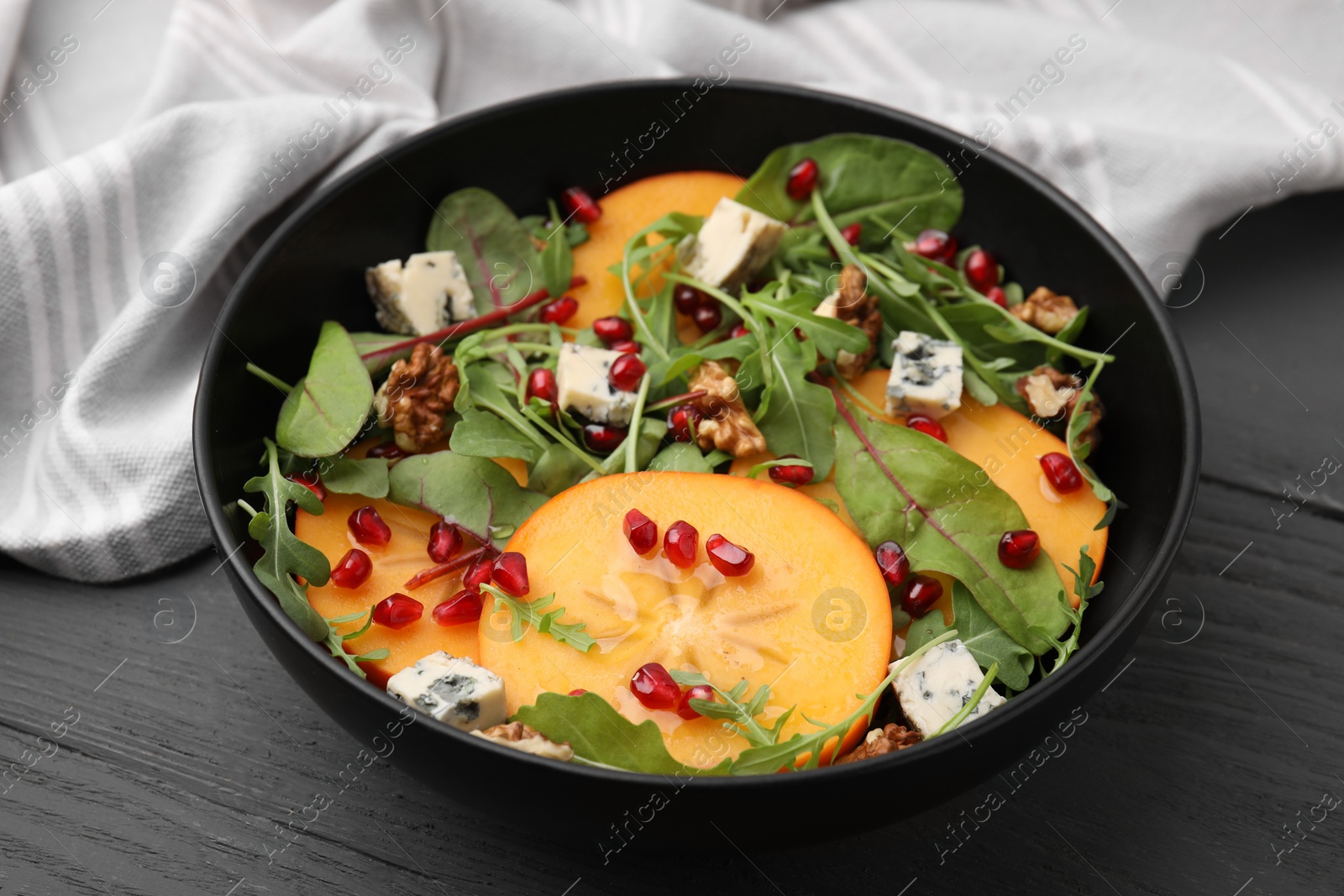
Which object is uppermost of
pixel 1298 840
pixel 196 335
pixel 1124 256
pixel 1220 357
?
pixel 1124 256

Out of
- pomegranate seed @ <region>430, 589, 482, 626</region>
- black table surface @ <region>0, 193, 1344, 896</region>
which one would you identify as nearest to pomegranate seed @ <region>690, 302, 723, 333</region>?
pomegranate seed @ <region>430, 589, 482, 626</region>

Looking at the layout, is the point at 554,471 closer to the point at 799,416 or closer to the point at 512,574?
the point at 512,574

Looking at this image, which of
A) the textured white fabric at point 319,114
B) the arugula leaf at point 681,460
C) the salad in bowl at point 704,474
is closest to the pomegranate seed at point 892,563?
the salad in bowl at point 704,474

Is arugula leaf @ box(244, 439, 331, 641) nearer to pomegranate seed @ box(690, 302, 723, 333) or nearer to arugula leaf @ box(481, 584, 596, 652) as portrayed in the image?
arugula leaf @ box(481, 584, 596, 652)

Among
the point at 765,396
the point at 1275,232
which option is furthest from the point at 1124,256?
the point at 1275,232

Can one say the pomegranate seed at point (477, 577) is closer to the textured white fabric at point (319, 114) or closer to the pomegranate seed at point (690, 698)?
the pomegranate seed at point (690, 698)

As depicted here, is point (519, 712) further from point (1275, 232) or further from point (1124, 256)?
point (1275, 232)
